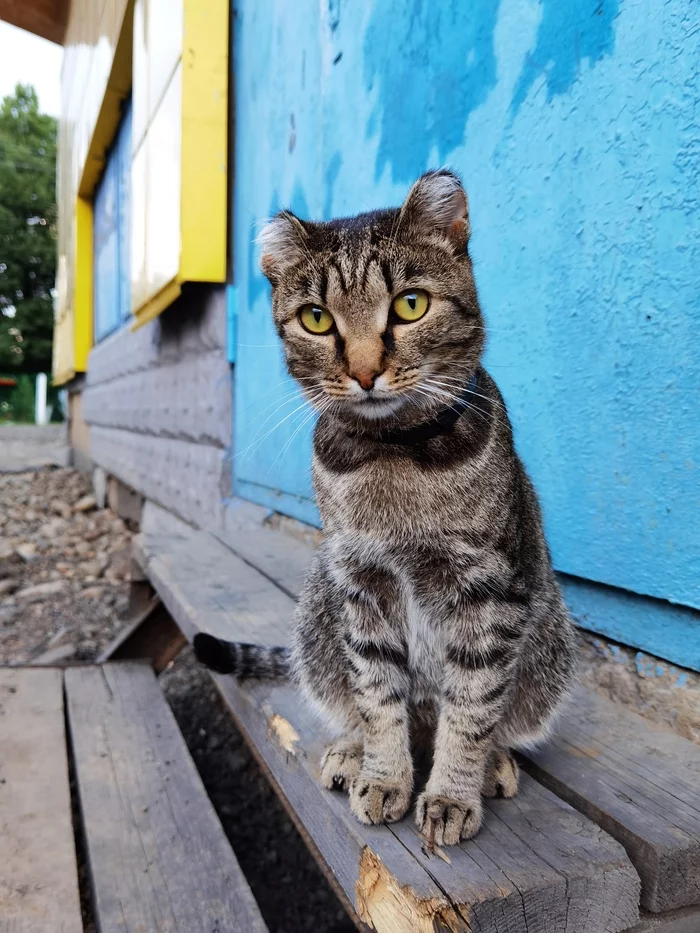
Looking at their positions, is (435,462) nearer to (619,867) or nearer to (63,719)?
(619,867)

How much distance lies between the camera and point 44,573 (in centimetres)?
518

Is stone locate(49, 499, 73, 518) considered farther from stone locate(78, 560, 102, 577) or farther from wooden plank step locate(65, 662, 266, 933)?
wooden plank step locate(65, 662, 266, 933)

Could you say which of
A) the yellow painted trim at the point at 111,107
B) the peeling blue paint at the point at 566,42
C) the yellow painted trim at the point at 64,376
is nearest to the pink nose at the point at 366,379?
the peeling blue paint at the point at 566,42

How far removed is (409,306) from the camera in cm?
117

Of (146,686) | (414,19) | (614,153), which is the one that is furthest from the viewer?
(146,686)

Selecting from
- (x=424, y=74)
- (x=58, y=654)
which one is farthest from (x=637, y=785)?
(x=58, y=654)

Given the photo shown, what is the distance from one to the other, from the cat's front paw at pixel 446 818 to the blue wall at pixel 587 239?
0.66 m

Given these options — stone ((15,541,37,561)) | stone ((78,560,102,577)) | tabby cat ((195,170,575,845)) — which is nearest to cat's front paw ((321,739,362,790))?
tabby cat ((195,170,575,845))

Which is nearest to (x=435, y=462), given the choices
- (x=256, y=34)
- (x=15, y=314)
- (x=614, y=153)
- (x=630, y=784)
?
(x=630, y=784)

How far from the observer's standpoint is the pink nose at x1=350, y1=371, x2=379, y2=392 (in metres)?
1.12

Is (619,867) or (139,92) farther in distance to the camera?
(139,92)

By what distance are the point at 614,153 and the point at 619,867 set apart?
4.58ft

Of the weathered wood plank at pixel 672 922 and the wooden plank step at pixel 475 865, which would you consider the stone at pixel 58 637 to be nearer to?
the wooden plank step at pixel 475 865

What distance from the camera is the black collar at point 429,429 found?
1.20 metres
